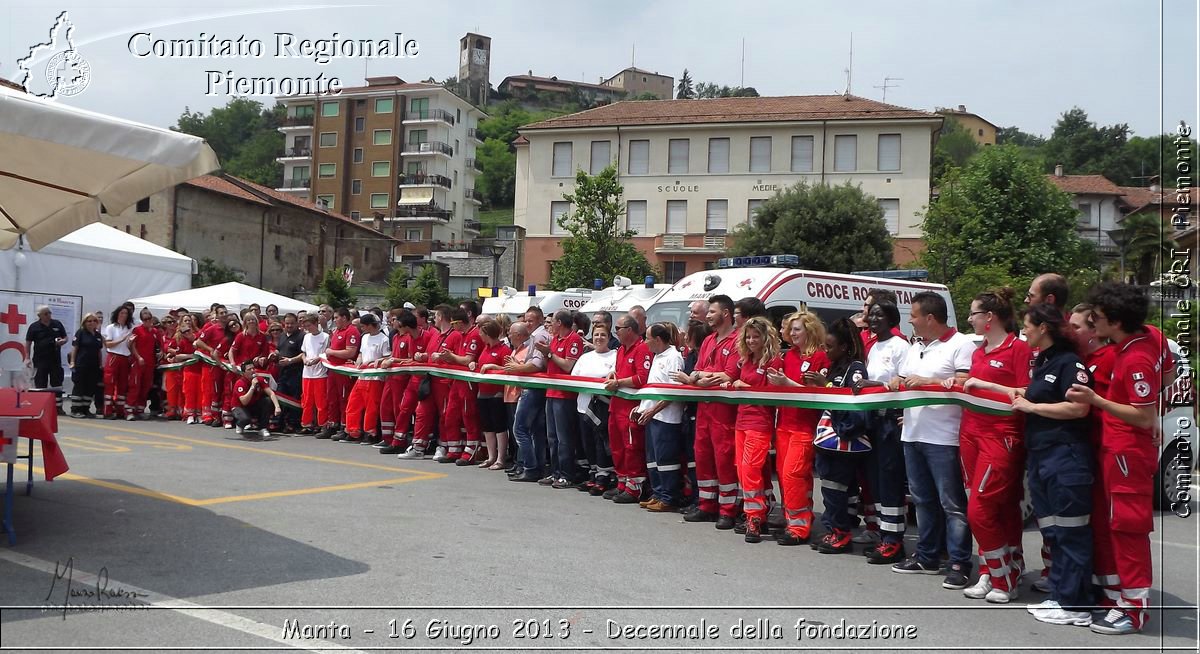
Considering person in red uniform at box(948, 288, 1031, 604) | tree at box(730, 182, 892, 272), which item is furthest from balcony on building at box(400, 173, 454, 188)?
person in red uniform at box(948, 288, 1031, 604)

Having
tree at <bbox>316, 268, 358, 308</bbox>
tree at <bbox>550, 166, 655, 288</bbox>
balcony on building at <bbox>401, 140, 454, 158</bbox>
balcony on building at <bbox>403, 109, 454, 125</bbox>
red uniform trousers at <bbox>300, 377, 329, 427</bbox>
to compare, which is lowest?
red uniform trousers at <bbox>300, 377, 329, 427</bbox>

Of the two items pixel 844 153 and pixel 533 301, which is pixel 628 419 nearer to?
pixel 533 301

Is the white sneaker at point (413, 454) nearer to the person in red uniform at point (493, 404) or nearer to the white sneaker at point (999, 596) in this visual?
the person in red uniform at point (493, 404)

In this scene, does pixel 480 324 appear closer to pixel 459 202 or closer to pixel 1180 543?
pixel 1180 543

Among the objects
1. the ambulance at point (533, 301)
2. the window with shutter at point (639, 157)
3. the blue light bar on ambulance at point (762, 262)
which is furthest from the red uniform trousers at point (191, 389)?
the window with shutter at point (639, 157)

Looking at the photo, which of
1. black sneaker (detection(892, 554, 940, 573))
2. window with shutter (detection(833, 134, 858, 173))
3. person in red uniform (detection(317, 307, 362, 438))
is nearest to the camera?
black sneaker (detection(892, 554, 940, 573))

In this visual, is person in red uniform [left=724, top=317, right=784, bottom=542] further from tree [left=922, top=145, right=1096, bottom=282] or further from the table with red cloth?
tree [left=922, top=145, right=1096, bottom=282]

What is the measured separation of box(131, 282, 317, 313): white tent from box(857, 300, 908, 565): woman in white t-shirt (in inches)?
587

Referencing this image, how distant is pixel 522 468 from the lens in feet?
37.1

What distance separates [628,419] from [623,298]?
28.1 feet

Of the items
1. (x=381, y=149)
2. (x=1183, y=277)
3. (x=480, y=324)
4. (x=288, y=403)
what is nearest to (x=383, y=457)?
(x=480, y=324)

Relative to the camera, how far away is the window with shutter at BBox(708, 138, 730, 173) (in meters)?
55.1

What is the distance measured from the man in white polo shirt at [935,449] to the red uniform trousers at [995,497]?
184 mm

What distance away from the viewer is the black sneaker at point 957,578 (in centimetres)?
670
